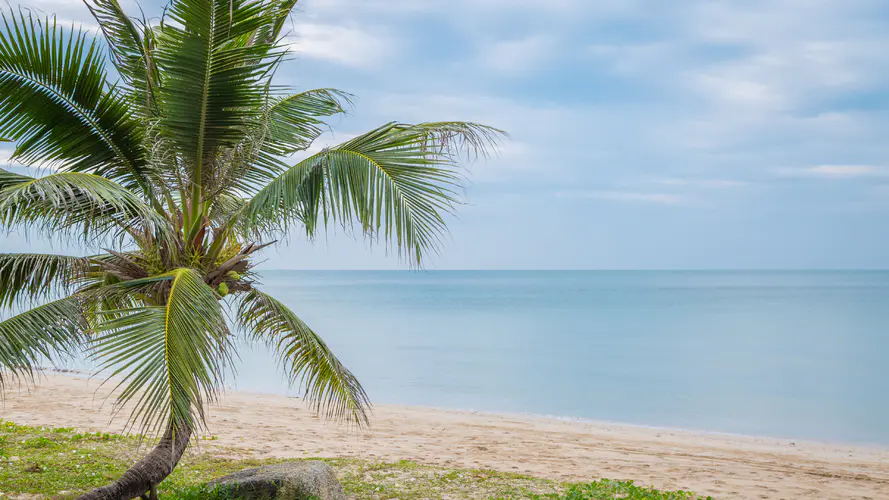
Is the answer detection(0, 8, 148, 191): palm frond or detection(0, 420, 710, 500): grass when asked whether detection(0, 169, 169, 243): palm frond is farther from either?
detection(0, 420, 710, 500): grass

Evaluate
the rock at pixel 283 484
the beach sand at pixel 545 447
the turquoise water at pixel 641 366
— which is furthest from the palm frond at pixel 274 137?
the turquoise water at pixel 641 366

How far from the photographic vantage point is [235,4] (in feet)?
15.2

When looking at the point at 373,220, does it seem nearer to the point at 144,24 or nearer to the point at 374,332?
the point at 144,24

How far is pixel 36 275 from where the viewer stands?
507 centimetres

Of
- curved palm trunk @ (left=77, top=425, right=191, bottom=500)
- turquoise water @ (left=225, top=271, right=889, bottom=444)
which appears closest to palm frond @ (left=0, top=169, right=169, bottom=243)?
curved palm trunk @ (left=77, top=425, right=191, bottom=500)

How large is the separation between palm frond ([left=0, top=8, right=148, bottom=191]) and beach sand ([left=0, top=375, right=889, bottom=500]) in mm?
3583

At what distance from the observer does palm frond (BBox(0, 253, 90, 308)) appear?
4.98 m

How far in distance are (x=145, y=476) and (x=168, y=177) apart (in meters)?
2.46

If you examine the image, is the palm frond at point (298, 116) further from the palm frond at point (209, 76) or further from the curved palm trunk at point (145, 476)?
the curved palm trunk at point (145, 476)

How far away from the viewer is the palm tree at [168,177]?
462 cm

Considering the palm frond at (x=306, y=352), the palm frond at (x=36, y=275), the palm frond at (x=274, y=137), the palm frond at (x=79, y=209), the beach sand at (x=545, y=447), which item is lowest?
the beach sand at (x=545, y=447)

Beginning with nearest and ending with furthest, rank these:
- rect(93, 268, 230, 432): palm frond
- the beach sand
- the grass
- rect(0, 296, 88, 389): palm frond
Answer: rect(93, 268, 230, 432): palm frond < rect(0, 296, 88, 389): palm frond < the grass < the beach sand

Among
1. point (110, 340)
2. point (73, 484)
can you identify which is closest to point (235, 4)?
point (110, 340)

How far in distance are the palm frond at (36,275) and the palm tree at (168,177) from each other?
0.04ft
